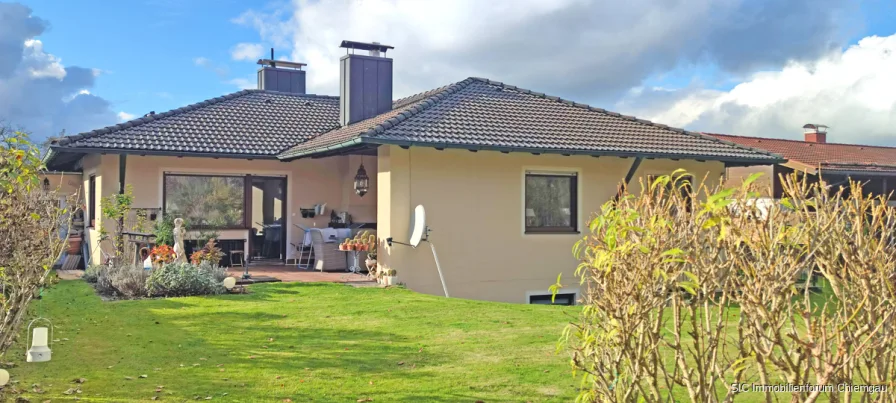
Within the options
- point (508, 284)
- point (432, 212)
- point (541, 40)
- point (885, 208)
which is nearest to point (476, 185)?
point (432, 212)

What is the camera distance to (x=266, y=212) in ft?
54.9

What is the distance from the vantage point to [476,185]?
13695 millimetres

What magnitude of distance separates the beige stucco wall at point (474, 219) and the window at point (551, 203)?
15 centimetres

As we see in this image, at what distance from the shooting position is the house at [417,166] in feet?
43.5

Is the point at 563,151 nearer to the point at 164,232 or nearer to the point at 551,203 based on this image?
the point at 551,203

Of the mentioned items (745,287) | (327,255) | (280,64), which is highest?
(280,64)

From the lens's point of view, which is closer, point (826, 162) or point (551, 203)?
point (551, 203)

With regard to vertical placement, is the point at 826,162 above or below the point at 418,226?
above

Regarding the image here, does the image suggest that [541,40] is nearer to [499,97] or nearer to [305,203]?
[499,97]

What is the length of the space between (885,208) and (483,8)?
10.2 meters

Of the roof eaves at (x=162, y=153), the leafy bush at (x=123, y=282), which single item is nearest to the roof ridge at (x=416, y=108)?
the roof eaves at (x=162, y=153)

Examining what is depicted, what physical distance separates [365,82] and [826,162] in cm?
1510

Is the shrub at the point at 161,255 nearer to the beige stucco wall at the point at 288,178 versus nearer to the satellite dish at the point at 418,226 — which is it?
the beige stucco wall at the point at 288,178

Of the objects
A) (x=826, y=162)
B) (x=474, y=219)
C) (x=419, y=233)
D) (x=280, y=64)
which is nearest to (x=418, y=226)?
(x=419, y=233)
